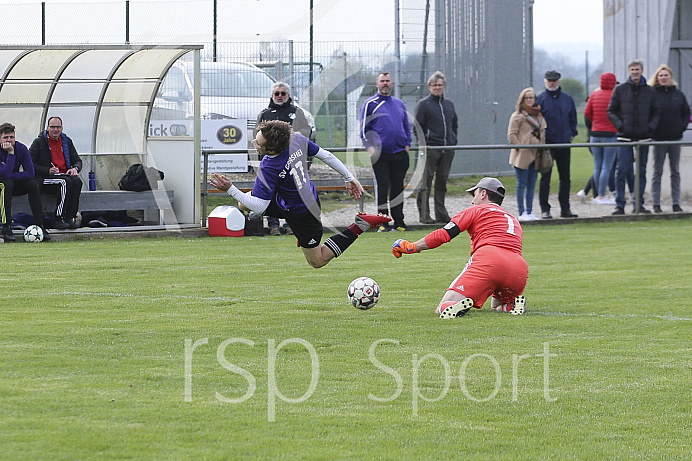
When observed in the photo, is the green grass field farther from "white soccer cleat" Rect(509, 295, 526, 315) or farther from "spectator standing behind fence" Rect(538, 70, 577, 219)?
"spectator standing behind fence" Rect(538, 70, 577, 219)

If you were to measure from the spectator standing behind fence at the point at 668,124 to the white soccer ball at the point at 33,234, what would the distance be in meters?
10.3

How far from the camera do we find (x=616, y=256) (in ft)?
42.0

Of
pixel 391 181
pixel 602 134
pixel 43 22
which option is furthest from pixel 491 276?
pixel 43 22

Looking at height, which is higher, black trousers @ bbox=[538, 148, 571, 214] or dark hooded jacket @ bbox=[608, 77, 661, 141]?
dark hooded jacket @ bbox=[608, 77, 661, 141]

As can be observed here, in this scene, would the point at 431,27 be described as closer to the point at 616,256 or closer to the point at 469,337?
the point at 616,256

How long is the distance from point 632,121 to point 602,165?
3.13ft

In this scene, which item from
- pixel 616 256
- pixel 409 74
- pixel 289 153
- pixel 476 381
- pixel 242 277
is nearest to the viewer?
pixel 476 381

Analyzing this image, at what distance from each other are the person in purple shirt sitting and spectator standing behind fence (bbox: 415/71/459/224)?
6.79 metres

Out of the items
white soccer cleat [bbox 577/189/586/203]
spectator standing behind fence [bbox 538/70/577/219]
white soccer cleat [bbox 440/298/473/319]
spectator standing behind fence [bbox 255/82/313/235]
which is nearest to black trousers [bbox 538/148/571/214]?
spectator standing behind fence [bbox 538/70/577/219]

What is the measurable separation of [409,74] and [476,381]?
1794cm

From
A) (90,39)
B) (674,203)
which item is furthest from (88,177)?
(674,203)

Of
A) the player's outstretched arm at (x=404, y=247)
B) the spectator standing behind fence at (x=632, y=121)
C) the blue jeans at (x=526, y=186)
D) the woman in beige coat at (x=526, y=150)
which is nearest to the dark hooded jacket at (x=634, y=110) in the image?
the spectator standing behind fence at (x=632, y=121)

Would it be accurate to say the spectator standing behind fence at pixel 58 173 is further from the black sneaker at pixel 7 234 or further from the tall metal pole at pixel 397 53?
the tall metal pole at pixel 397 53

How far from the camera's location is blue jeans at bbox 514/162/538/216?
659 inches
